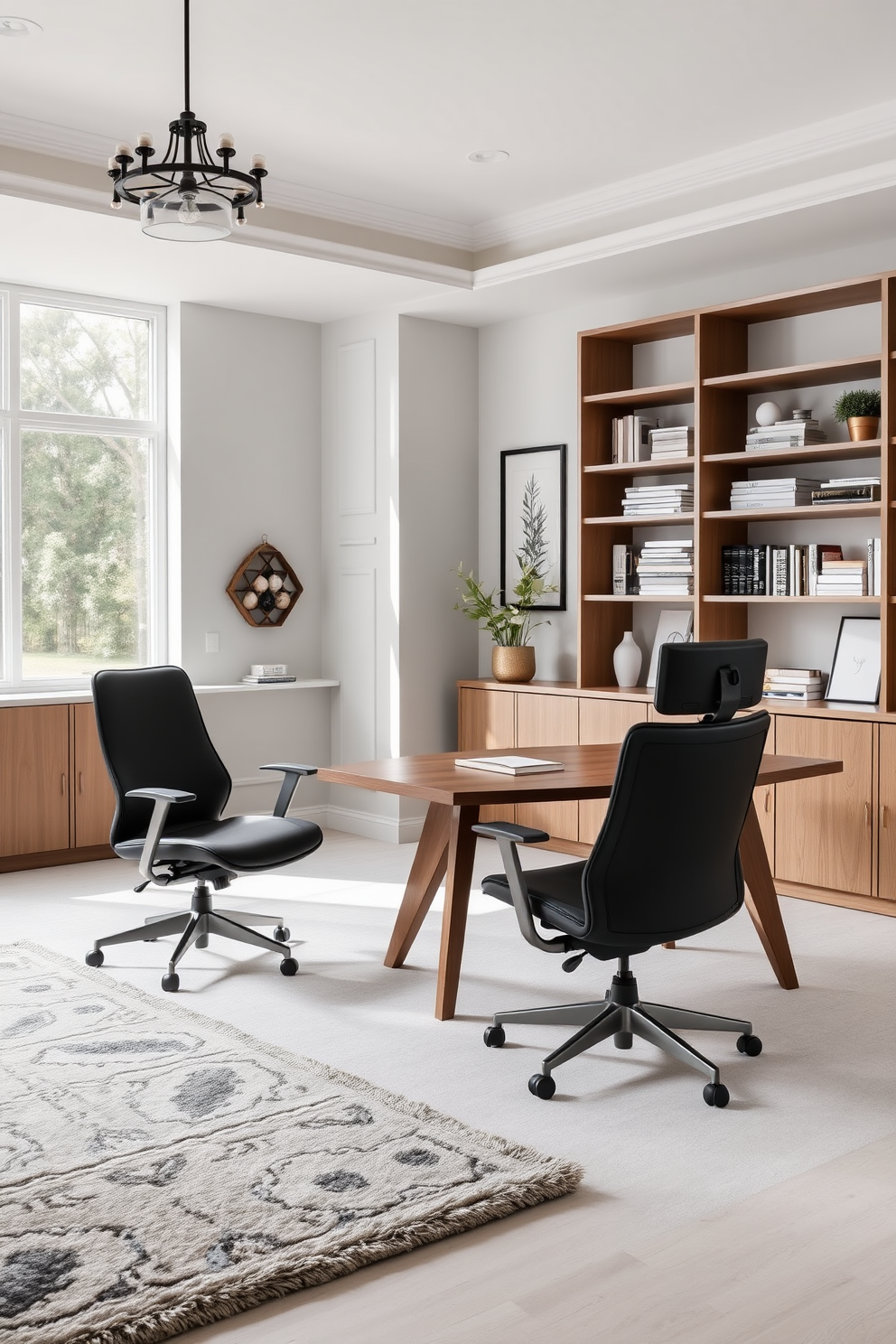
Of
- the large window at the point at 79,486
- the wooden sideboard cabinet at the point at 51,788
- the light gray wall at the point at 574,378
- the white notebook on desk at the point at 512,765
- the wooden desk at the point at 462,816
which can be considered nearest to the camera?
the wooden desk at the point at 462,816

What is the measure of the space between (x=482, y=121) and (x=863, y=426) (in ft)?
6.27

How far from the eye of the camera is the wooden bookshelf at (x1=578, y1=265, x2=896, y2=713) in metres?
4.92

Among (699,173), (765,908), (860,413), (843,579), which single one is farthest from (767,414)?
(765,908)

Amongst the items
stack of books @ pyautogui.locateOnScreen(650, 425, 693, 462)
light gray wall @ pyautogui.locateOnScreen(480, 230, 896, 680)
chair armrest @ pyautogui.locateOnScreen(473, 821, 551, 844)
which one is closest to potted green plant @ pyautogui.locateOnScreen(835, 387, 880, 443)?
light gray wall @ pyautogui.locateOnScreen(480, 230, 896, 680)

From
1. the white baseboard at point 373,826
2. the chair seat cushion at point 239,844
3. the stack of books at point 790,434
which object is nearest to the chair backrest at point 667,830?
the chair seat cushion at point 239,844

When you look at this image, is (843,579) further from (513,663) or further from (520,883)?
(520,883)

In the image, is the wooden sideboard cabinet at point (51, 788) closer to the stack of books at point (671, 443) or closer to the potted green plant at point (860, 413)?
the stack of books at point (671, 443)

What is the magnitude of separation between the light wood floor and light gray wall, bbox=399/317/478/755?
13.9 feet

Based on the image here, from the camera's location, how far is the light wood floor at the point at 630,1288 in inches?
82.4

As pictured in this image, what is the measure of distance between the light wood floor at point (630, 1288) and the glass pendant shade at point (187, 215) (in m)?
2.54

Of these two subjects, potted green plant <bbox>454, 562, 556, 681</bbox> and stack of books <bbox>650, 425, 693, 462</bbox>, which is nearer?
stack of books <bbox>650, 425, 693, 462</bbox>

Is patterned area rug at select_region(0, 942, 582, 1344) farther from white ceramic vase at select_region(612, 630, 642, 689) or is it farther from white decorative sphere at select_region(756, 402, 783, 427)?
white decorative sphere at select_region(756, 402, 783, 427)

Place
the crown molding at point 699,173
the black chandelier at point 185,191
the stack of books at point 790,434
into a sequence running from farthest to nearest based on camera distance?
the stack of books at point 790,434, the crown molding at point 699,173, the black chandelier at point 185,191

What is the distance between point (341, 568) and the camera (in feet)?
22.6
